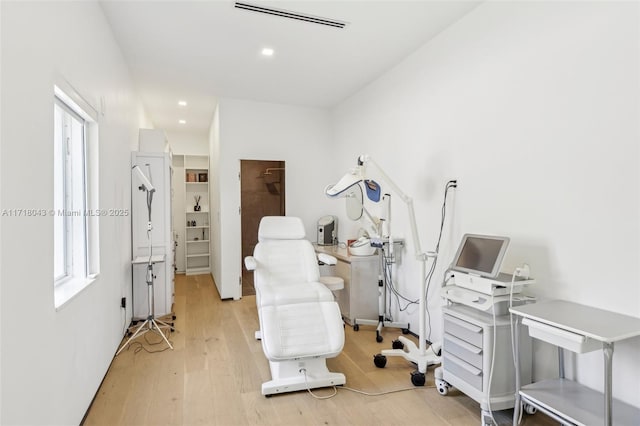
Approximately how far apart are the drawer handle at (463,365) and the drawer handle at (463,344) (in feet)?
0.33

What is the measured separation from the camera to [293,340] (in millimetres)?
2572

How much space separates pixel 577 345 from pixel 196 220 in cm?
657

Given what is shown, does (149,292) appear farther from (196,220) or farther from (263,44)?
(196,220)

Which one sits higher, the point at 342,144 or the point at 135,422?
the point at 342,144

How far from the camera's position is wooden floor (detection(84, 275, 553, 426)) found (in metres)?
2.21

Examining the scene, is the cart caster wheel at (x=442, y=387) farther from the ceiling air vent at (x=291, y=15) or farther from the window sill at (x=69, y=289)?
the ceiling air vent at (x=291, y=15)

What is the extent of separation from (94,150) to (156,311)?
2.33m

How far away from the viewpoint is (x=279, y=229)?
332 centimetres

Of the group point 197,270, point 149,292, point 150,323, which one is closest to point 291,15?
point 149,292

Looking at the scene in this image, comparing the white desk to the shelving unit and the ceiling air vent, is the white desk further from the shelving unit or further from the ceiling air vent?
the shelving unit

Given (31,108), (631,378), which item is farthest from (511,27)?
(31,108)

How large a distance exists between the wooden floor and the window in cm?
89

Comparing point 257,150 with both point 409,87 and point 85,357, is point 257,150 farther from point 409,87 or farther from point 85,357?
point 85,357

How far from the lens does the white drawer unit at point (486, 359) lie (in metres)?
2.10
